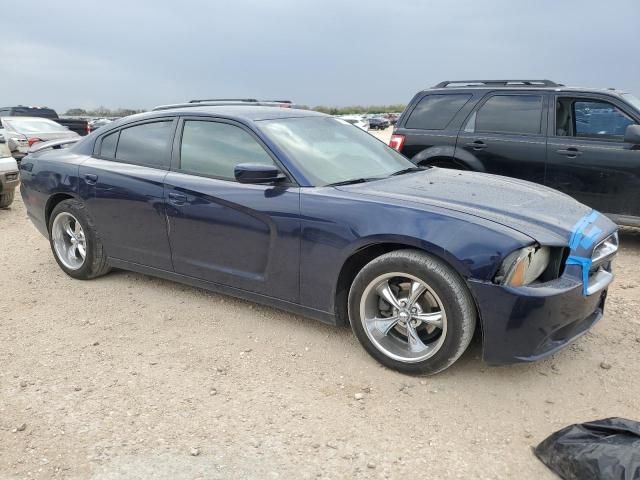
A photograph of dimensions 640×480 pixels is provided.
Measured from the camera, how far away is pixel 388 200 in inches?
135

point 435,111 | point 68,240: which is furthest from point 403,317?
point 435,111

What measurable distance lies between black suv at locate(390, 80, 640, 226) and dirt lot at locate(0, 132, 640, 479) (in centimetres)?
216

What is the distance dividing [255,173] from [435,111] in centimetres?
417

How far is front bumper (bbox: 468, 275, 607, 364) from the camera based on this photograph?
2.94m

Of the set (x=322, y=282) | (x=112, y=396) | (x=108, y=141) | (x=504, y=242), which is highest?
(x=108, y=141)

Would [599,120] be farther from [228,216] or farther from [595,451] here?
[595,451]

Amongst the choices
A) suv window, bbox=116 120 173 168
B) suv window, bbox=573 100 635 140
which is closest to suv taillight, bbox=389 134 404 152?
suv window, bbox=573 100 635 140

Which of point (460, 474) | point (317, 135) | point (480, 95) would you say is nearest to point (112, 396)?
point (460, 474)

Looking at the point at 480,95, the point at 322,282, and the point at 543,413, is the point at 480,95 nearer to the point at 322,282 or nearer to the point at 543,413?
the point at 322,282

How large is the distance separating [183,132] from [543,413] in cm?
313

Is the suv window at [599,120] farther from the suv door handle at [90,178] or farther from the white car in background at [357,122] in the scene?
the suv door handle at [90,178]

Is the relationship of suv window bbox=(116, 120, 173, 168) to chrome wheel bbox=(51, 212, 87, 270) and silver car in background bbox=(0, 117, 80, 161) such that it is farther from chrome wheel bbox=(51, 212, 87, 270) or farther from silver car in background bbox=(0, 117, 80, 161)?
silver car in background bbox=(0, 117, 80, 161)

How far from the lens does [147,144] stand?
461 cm

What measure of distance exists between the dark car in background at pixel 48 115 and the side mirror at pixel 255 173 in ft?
52.5
